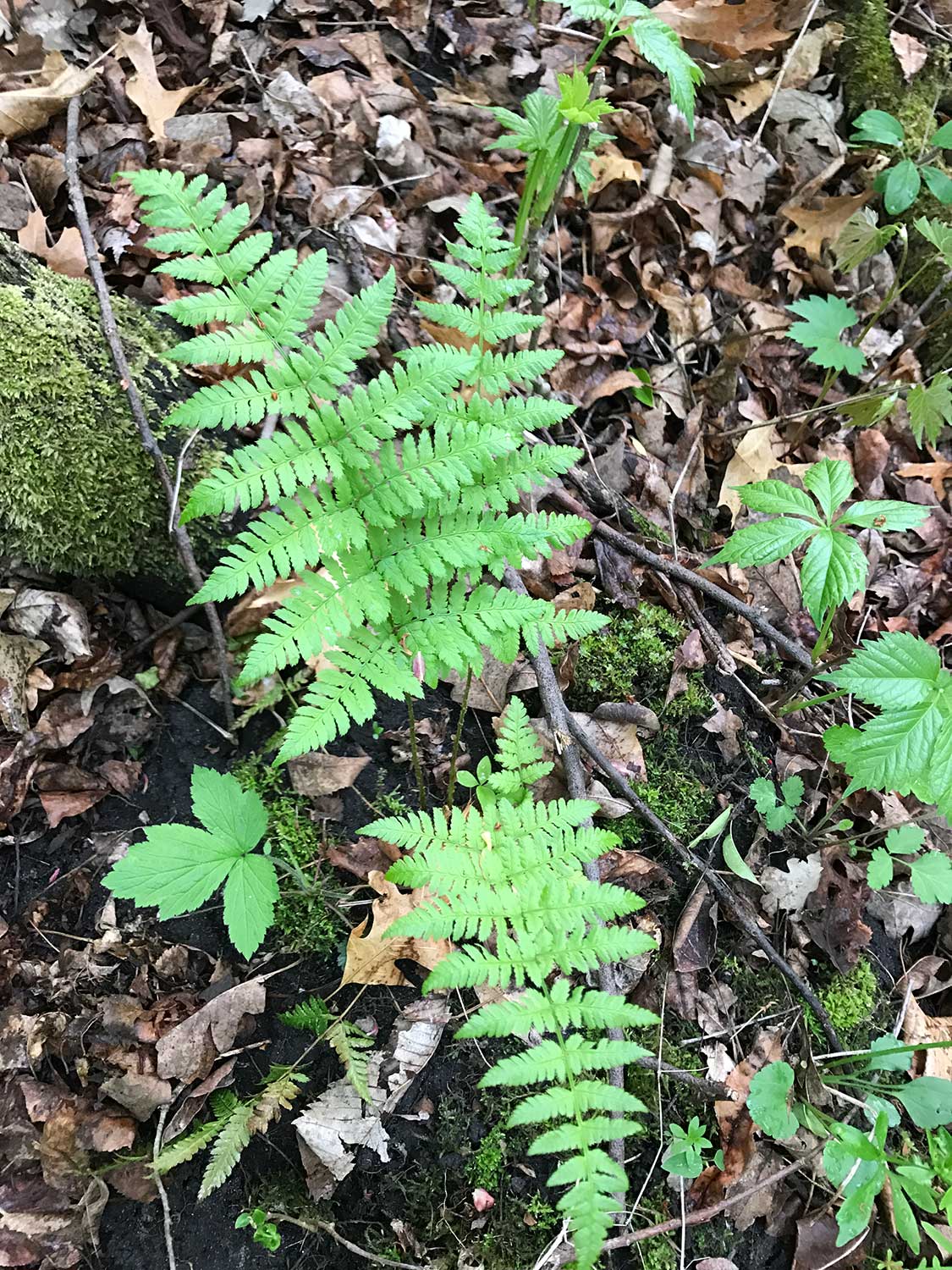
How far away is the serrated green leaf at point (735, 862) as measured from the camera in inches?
107

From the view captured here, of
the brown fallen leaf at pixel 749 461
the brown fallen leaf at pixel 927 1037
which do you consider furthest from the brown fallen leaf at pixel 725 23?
the brown fallen leaf at pixel 927 1037

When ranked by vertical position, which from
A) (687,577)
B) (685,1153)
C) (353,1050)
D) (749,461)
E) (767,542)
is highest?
(767,542)

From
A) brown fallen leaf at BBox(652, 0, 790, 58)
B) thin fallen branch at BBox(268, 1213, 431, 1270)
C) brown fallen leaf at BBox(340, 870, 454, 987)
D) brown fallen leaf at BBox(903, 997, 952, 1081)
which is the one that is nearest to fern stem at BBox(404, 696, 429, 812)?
brown fallen leaf at BBox(340, 870, 454, 987)

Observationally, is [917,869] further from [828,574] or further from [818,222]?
[818,222]

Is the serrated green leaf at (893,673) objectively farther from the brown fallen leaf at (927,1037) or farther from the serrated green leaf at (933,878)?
the brown fallen leaf at (927,1037)

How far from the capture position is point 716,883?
2670 mm

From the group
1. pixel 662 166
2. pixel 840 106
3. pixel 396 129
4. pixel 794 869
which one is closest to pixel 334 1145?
pixel 794 869

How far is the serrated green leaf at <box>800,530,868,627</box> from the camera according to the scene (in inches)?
95.9

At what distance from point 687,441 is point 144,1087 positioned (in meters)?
3.32

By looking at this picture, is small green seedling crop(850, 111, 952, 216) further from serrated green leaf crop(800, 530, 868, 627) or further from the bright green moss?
the bright green moss

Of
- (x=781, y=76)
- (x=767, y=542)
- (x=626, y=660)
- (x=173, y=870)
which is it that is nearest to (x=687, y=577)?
(x=626, y=660)

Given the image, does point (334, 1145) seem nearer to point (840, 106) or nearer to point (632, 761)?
point (632, 761)

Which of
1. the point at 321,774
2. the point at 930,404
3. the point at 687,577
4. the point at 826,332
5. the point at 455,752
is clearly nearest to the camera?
the point at 455,752

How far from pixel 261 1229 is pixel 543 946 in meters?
1.10
